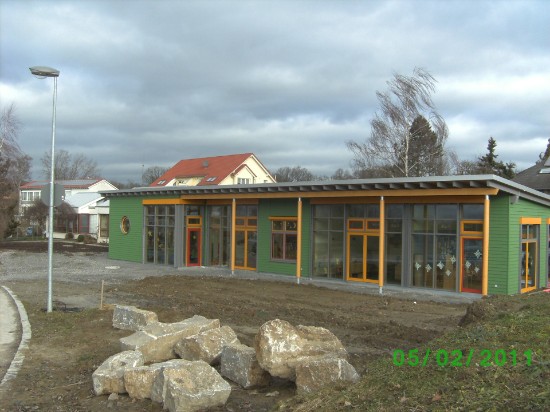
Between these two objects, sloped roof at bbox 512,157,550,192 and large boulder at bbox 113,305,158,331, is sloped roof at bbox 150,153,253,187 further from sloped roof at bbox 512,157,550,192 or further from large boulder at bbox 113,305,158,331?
large boulder at bbox 113,305,158,331

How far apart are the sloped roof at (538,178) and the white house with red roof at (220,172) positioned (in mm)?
23952

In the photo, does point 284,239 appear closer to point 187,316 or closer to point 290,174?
point 187,316

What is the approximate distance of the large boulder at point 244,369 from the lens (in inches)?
259

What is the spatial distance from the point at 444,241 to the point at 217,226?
454 inches

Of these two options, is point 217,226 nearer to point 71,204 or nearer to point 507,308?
point 507,308

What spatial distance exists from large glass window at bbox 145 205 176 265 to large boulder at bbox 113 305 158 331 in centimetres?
1480

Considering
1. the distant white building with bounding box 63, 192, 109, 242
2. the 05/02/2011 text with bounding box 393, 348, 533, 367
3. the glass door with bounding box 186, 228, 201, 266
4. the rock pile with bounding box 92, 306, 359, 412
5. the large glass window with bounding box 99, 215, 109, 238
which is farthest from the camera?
the distant white building with bounding box 63, 192, 109, 242

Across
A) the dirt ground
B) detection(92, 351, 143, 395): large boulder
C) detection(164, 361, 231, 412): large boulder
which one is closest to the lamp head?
the dirt ground

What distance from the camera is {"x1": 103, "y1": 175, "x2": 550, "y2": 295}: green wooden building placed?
15.7 metres

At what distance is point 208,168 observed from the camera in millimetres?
51438

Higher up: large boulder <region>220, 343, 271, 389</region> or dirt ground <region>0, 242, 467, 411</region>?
large boulder <region>220, 343, 271, 389</region>

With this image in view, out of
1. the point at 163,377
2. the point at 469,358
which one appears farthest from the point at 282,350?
the point at 469,358

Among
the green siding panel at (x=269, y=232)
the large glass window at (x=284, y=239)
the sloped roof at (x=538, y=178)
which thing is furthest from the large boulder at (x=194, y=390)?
the sloped roof at (x=538, y=178)

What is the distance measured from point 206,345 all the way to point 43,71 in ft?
25.8
